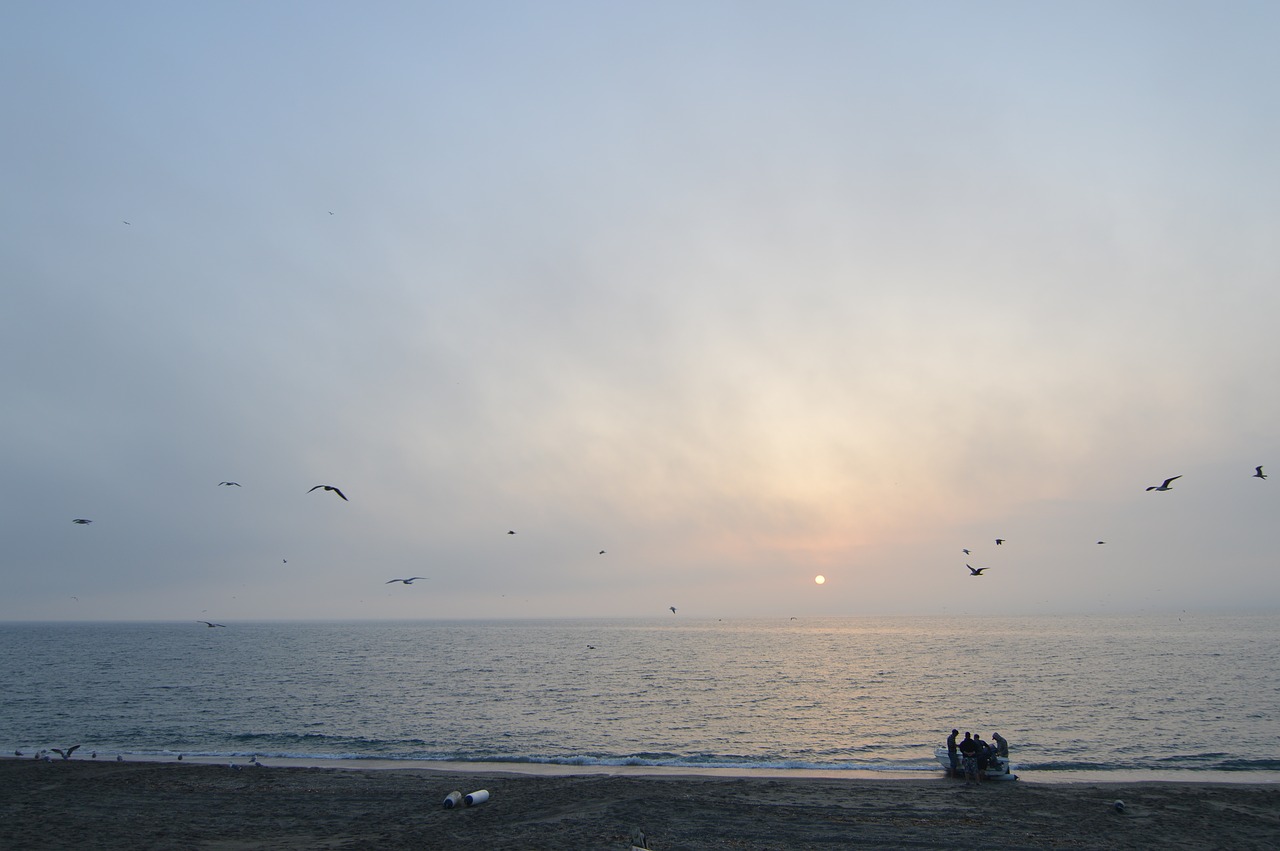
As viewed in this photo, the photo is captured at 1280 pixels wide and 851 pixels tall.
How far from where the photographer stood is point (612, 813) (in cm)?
2383

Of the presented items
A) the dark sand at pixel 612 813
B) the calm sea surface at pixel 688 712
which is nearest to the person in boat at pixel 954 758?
the dark sand at pixel 612 813

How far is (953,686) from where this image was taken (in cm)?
6556

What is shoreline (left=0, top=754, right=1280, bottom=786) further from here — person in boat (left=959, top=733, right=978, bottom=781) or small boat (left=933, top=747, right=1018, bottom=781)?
small boat (left=933, top=747, right=1018, bottom=781)

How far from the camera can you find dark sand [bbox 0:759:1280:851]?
21.2 meters

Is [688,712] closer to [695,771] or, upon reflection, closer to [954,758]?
[695,771]

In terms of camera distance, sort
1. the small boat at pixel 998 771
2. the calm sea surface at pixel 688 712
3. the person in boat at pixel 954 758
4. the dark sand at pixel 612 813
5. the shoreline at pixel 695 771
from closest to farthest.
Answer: the dark sand at pixel 612 813 < the small boat at pixel 998 771 < the person in boat at pixel 954 758 < the shoreline at pixel 695 771 < the calm sea surface at pixel 688 712

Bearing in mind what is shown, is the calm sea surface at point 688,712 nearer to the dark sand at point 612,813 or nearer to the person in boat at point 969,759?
the person in boat at point 969,759

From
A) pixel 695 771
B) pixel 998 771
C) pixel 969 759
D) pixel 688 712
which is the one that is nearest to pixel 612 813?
pixel 695 771

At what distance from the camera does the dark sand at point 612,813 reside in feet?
69.6

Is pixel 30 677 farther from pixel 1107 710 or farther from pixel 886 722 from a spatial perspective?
pixel 1107 710

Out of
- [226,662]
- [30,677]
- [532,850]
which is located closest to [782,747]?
[532,850]

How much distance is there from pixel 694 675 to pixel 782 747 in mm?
41982

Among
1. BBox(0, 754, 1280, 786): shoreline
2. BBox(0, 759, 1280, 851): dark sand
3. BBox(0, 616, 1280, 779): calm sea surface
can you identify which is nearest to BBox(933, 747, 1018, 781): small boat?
BBox(0, 759, 1280, 851): dark sand

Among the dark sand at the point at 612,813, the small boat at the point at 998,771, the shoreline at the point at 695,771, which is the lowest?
the shoreline at the point at 695,771
